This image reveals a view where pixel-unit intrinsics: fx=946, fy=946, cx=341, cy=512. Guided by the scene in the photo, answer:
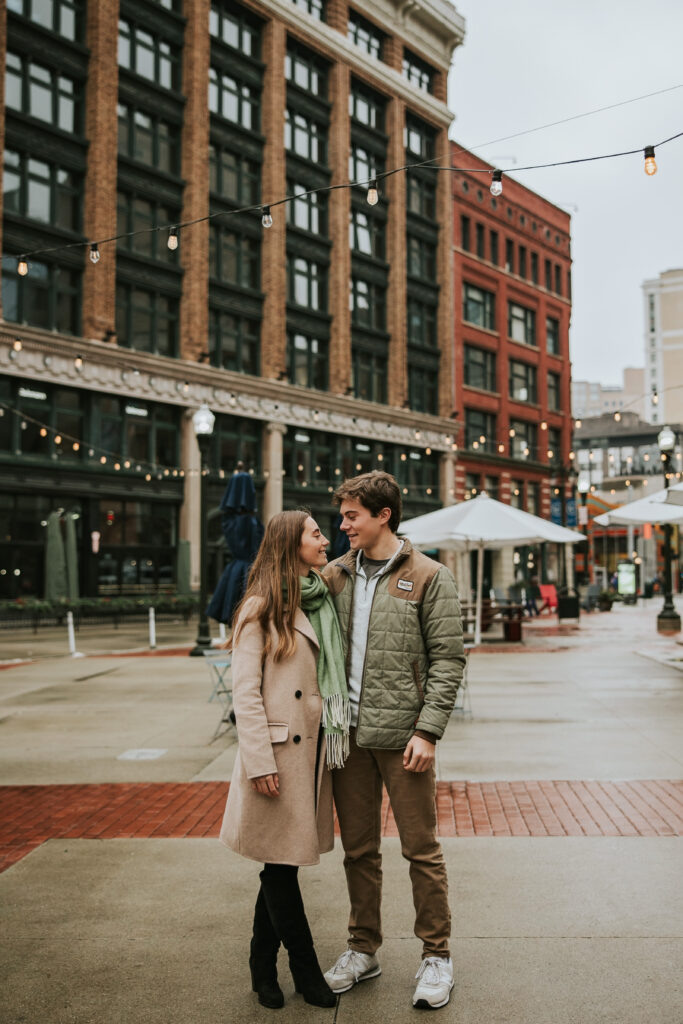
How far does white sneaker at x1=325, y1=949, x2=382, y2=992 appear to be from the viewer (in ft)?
12.6

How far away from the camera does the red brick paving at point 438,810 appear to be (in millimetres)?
6074

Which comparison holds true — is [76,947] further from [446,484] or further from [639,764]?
[446,484]

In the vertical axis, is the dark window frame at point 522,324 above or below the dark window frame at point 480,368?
above

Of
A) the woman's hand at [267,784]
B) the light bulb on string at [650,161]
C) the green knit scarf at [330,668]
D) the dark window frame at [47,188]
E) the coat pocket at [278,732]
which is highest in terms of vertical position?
the dark window frame at [47,188]

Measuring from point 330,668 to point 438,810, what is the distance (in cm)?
319

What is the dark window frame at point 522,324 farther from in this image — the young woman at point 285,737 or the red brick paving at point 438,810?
the young woman at point 285,737

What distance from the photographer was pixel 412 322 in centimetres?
4594

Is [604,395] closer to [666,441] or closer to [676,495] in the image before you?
[666,441]

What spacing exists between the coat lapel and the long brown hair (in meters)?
0.03

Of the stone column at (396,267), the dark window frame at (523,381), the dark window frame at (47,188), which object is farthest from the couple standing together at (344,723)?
the dark window frame at (523,381)

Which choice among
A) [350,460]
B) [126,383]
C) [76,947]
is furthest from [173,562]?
[76,947]

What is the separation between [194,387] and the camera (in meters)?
34.0

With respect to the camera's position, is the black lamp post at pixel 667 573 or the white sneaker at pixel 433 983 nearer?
the white sneaker at pixel 433 983

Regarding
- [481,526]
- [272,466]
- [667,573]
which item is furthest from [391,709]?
[272,466]
